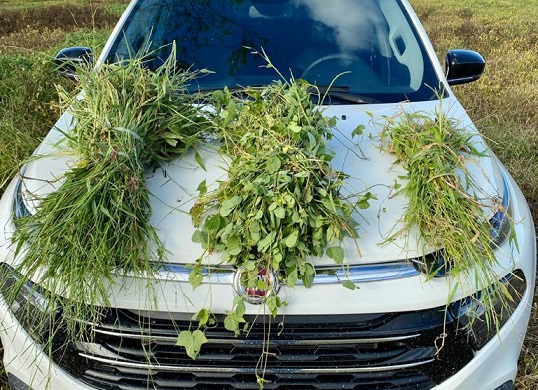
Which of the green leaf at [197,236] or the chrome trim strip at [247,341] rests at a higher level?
the green leaf at [197,236]

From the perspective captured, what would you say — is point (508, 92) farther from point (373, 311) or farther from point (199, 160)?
point (373, 311)

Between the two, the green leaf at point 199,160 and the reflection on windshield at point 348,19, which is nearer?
the green leaf at point 199,160

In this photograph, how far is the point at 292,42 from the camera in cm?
333

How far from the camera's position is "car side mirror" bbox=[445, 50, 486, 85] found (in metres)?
3.42

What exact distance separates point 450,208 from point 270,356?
784 millimetres

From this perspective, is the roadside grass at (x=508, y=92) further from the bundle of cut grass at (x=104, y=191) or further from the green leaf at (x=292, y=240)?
the bundle of cut grass at (x=104, y=191)

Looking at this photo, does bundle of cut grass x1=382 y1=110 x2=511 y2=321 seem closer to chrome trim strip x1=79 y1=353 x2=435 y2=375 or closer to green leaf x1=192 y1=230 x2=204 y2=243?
chrome trim strip x1=79 y1=353 x2=435 y2=375

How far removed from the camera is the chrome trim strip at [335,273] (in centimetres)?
203

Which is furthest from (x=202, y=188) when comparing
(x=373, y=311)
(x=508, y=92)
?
(x=508, y=92)

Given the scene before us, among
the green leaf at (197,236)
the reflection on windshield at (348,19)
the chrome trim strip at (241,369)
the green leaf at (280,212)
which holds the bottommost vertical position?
the chrome trim strip at (241,369)

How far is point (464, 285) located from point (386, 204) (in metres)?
0.40

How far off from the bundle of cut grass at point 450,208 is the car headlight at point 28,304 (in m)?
1.21

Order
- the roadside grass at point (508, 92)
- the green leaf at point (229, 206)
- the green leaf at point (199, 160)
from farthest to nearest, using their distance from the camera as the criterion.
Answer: the roadside grass at point (508, 92) < the green leaf at point (199, 160) < the green leaf at point (229, 206)

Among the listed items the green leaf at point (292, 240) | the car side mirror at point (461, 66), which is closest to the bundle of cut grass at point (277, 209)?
the green leaf at point (292, 240)
